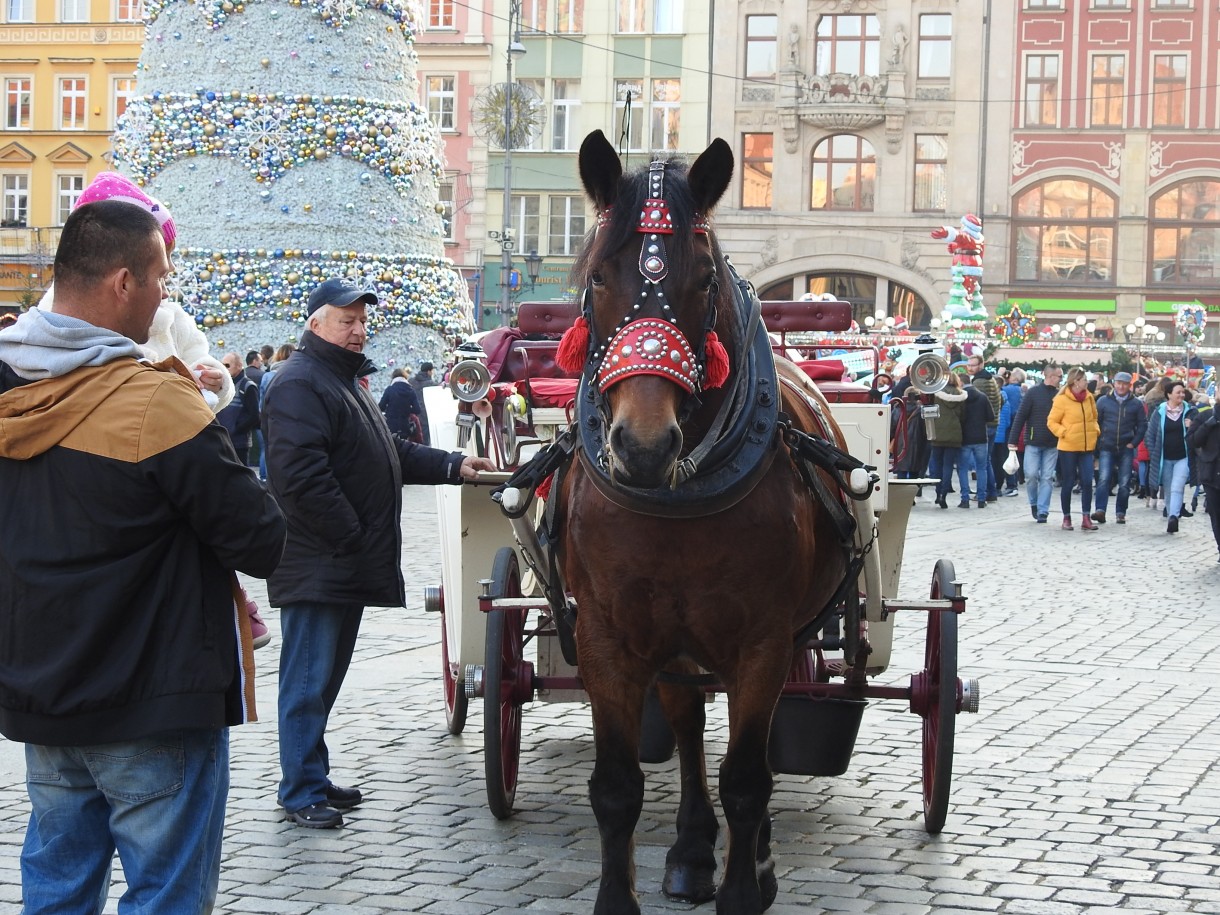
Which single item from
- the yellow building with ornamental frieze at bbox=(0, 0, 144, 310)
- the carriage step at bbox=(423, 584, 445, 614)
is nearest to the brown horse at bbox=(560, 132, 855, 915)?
the carriage step at bbox=(423, 584, 445, 614)

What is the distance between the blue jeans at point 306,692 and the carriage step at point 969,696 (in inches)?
81.0

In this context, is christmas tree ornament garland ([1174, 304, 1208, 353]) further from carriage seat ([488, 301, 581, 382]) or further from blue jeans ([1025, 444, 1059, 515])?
carriage seat ([488, 301, 581, 382])

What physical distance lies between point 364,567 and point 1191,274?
4688cm

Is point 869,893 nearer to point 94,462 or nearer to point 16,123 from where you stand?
Result: point 94,462

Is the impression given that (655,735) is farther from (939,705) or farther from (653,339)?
(653,339)

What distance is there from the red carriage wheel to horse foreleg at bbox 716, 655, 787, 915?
103cm

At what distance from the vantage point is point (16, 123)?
5159 centimetres

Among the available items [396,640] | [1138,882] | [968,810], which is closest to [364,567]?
[968,810]

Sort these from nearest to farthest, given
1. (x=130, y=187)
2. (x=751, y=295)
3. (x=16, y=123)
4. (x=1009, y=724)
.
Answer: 1. (x=751, y=295)
2. (x=130, y=187)
3. (x=1009, y=724)
4. (x=16, y=123)

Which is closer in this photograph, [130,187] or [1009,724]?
[130,187]

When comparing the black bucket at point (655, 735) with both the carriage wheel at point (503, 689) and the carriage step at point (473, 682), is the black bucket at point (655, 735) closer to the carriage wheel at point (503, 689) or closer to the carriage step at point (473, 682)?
the carriage wheel at point (503, 689)

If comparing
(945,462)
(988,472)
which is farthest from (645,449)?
(988,472)

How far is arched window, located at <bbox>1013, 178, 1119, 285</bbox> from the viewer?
4816 centimetres

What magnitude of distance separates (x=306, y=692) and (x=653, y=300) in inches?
86.4
